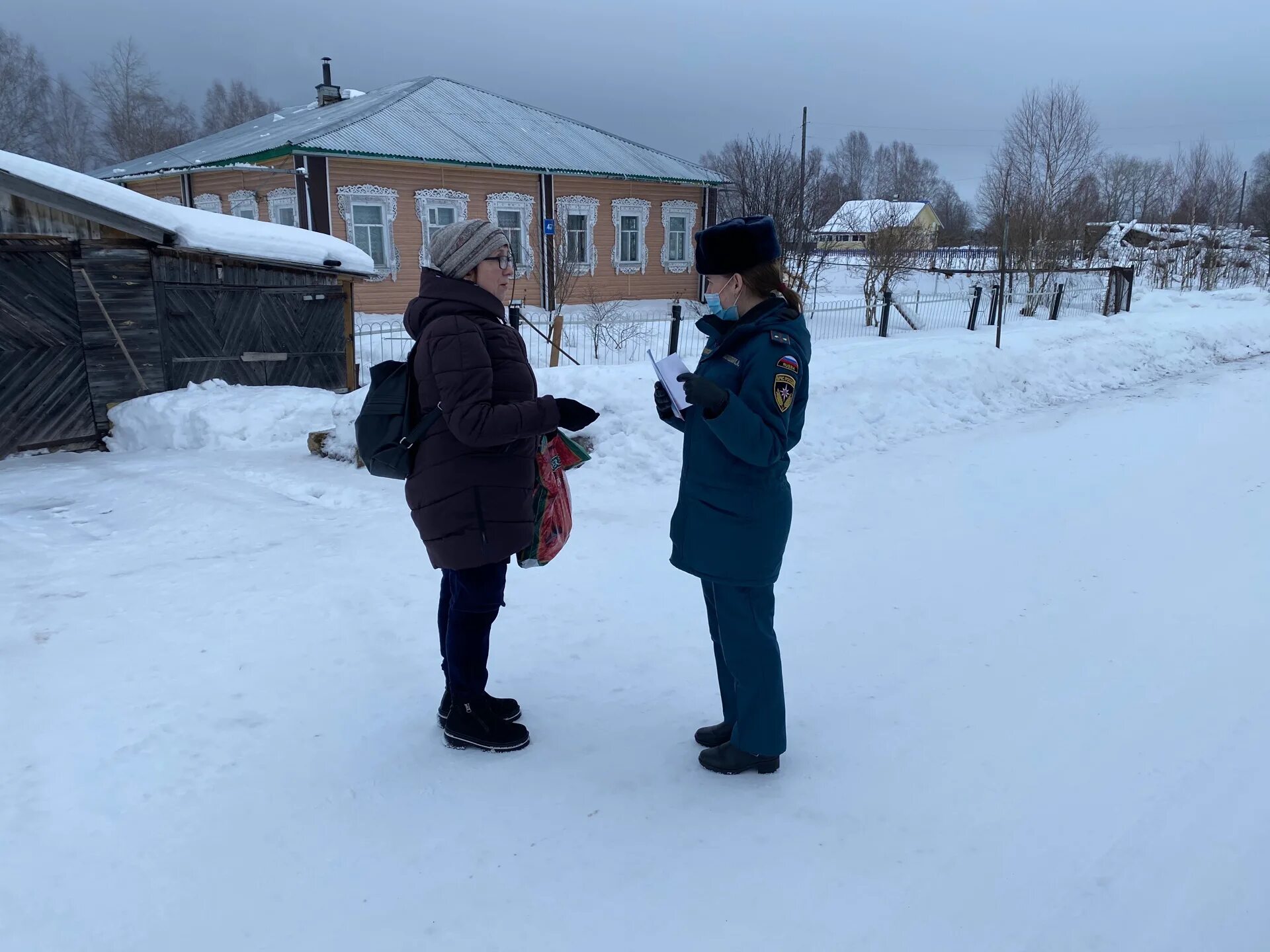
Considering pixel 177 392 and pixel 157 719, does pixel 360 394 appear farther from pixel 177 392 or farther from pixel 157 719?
pixel 157 719

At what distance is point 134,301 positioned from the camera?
29.5ft

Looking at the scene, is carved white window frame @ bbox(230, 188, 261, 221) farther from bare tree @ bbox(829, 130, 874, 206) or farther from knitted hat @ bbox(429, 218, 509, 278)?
bare tree @ bbox(829, 130, 874, 206)

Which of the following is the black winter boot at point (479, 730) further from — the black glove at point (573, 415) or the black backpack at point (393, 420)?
the black glove at point (573, 415)

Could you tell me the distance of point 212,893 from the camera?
2.40 meters

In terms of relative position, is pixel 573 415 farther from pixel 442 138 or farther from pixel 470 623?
pixel 442 138

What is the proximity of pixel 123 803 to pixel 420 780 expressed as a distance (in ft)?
3.05

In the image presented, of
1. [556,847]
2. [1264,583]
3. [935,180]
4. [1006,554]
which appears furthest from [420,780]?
[935,180]

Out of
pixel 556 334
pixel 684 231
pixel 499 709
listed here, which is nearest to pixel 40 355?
pixel 556 334

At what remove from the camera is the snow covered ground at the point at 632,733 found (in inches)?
92.7

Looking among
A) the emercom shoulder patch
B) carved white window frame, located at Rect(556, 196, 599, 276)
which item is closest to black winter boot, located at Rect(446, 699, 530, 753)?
the emercom shoulder patch

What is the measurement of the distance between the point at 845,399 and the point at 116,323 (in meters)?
7.44

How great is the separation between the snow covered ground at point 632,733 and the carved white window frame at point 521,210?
14172 millimetres

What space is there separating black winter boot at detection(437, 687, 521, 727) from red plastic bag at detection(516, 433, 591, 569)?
1.76 ft

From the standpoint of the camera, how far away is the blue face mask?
281cm
